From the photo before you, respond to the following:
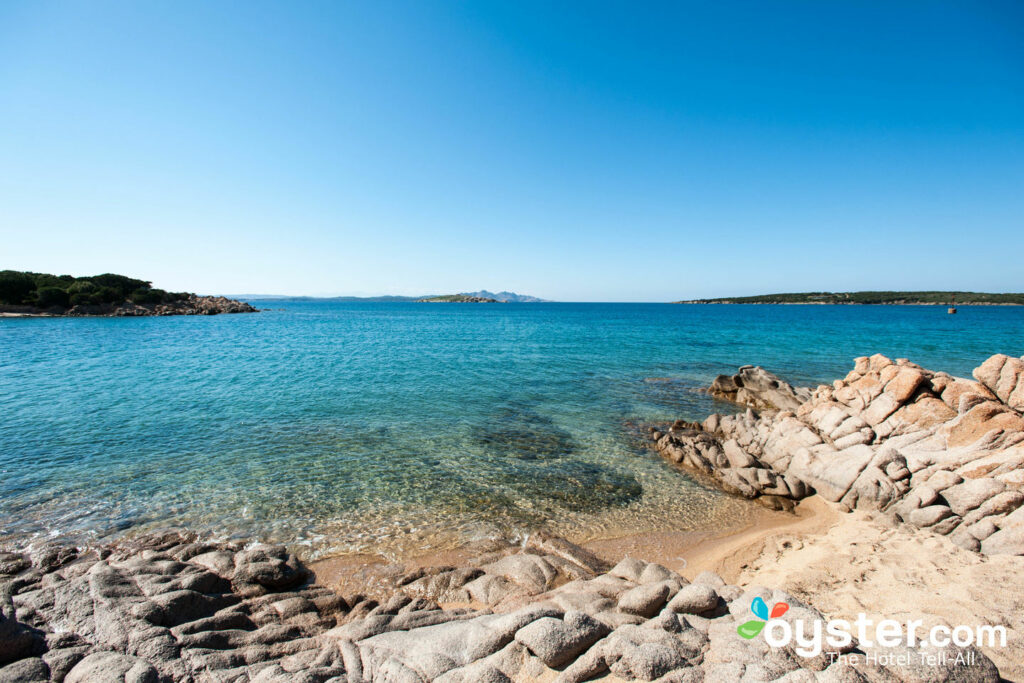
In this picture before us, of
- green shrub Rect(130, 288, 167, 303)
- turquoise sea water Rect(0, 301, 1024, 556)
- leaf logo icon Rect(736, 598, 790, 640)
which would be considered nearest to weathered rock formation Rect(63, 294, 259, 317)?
green shrub Rect(130, 288, 167, 303)

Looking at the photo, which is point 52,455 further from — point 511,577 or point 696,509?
point 696,509

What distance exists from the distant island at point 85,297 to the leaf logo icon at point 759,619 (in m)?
124

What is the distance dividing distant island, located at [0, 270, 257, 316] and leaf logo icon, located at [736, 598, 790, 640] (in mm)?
124187

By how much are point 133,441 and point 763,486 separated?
2355cm

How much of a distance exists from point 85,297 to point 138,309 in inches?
350

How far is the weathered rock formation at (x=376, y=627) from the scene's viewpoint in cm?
513

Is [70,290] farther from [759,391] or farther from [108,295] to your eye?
[759,391]

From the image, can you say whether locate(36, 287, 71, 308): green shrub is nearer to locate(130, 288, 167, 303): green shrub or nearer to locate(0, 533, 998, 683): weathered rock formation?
locate(130, 288, 167, 303): green shrub

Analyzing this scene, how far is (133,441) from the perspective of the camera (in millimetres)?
16469

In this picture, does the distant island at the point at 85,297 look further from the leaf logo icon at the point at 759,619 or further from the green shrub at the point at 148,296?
the leaf logo icon at the point at 759,619

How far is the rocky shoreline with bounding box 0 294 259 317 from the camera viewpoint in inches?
3314

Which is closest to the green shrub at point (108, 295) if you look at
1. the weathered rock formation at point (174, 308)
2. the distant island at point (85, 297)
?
the distant island at point (85, 297)

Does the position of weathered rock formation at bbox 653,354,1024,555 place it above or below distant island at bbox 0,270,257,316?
below

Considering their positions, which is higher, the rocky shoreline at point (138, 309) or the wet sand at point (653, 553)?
the rocky shoreline at point (138, 309)
